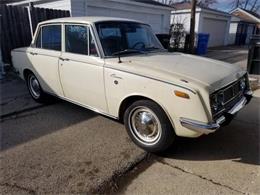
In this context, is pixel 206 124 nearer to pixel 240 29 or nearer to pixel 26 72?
pixel 26 72

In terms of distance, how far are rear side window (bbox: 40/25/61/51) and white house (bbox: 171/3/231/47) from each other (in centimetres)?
1617

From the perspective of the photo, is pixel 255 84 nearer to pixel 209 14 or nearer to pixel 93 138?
pixel 93 138

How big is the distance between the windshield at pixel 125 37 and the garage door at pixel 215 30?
702 inches

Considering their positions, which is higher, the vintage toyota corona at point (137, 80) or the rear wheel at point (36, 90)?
the vintage toyota corona at point (137, 80)

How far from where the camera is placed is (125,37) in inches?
159

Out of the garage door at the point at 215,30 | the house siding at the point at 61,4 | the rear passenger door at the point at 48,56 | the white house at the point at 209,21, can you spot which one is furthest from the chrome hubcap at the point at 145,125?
the garage door at the point at 215,30

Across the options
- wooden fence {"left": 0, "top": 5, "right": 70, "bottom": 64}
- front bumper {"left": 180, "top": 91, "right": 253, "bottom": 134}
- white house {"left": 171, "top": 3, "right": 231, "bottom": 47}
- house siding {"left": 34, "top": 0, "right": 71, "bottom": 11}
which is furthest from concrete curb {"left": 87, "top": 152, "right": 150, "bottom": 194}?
white house {"left": 171, "top": 3, "right": 231, "bottom": 47}

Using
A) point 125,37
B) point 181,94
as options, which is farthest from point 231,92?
point 125,37

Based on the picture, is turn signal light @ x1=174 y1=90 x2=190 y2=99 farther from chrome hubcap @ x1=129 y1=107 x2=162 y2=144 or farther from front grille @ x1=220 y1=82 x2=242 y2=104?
front grille @ x1=220 y1=82 x2=242 y2=104

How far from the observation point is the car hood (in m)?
2.95

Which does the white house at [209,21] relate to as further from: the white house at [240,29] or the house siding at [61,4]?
the house siding at [61,4]

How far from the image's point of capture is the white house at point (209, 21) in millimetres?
19562

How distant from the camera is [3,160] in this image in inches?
126

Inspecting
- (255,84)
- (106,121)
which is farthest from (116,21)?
(255,84)
